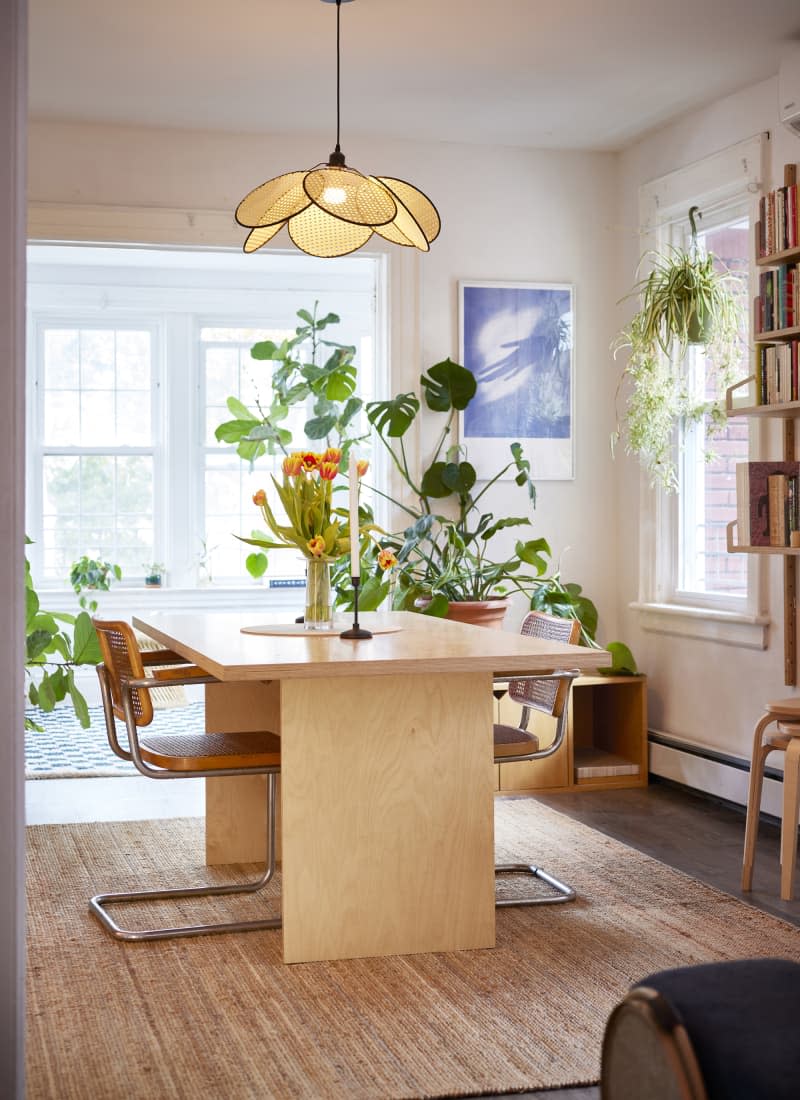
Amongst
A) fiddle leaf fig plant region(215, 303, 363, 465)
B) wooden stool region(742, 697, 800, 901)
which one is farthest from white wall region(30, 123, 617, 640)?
wooden stool region(742, 697, 800, 901)

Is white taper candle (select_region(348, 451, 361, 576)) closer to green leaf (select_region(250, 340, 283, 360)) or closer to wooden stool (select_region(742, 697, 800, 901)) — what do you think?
wooden stool (select_region(742, 697, 800, 901))

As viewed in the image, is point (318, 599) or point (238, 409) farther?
point (238, 409)

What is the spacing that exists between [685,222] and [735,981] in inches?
167

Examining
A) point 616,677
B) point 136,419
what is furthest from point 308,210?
point 136,419

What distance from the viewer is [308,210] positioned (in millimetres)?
3818

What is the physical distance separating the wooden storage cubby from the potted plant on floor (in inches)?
36.2

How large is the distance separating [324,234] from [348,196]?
449mm

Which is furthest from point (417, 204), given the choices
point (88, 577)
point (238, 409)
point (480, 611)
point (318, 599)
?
point (88, 577)

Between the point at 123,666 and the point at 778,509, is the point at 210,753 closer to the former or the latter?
the point at 123,666

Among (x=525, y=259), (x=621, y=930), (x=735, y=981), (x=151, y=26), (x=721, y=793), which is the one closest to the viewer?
(x=735, y=981)

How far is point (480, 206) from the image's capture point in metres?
5.75

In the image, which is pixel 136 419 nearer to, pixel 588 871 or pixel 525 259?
pixel 525 259

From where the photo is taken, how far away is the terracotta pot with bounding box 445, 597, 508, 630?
5238 mm

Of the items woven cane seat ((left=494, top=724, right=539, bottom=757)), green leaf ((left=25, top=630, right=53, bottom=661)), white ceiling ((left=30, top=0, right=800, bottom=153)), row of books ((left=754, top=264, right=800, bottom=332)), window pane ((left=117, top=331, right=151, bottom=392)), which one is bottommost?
woven cane seat ((left=494, top=724, right=539, bottom=757))
